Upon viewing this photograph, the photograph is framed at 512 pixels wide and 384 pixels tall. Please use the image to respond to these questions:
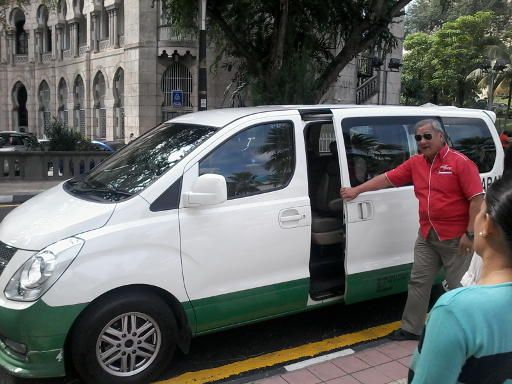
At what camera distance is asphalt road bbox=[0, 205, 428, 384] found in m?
3.78

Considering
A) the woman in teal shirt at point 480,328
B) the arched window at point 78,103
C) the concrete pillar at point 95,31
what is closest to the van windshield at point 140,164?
the woman in teal shirt at point 480,328

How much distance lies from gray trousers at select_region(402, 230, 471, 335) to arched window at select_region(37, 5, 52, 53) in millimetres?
34496

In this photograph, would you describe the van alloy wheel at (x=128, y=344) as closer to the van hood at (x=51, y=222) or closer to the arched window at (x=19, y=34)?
the van hood at (x=51, y=222)

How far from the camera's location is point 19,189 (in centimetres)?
1297

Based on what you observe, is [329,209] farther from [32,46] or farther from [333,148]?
[32,46]

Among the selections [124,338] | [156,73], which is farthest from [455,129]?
[156,73]

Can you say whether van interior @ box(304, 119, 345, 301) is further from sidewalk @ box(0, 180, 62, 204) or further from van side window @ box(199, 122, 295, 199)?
sidewalk @ box(0, 180, 62, 204)

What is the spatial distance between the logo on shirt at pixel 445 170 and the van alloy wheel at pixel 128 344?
7.33 ft

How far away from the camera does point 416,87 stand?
40.7 m

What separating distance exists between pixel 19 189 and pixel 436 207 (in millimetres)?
11591

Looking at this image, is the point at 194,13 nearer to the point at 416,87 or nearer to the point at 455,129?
the point at 455,129

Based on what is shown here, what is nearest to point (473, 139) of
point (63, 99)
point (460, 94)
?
point (63, 99)

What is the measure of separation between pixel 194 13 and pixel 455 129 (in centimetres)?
871

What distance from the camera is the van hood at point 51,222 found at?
3108 millimetres
